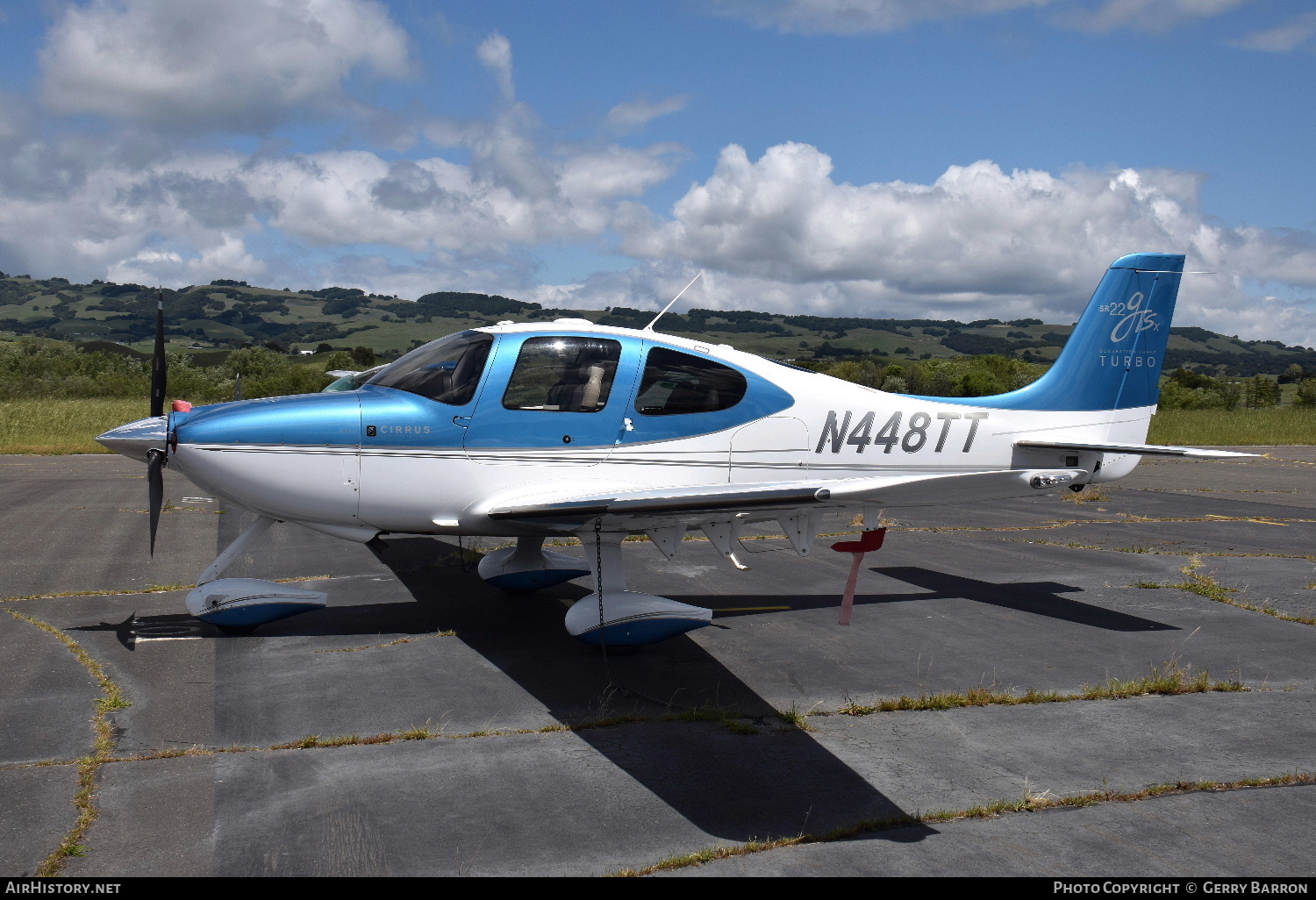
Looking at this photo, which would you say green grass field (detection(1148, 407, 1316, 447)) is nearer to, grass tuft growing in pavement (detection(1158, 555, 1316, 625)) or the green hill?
grass tuft growing in pavement (detection(1158, 555, 1316, 625))

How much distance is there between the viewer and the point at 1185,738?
18.6 feet

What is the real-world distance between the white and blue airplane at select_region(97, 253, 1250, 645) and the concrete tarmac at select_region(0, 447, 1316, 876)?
32.5 inches

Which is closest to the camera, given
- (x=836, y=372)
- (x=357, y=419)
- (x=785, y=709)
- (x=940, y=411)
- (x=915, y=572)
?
(x=785, y=709)

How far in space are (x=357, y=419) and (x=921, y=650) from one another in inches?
198

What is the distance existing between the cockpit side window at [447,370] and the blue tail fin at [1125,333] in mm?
5926

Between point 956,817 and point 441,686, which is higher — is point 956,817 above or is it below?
above

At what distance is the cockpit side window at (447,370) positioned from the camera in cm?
741

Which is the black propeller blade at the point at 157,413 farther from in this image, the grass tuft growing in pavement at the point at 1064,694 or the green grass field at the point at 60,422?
the green grass field at the point at 60,422

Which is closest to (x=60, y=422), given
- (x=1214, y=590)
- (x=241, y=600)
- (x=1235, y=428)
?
(x=241, y=600)

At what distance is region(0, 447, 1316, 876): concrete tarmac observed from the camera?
419 cm

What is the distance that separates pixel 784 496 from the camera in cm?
575

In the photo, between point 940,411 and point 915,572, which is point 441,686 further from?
point 915,572
